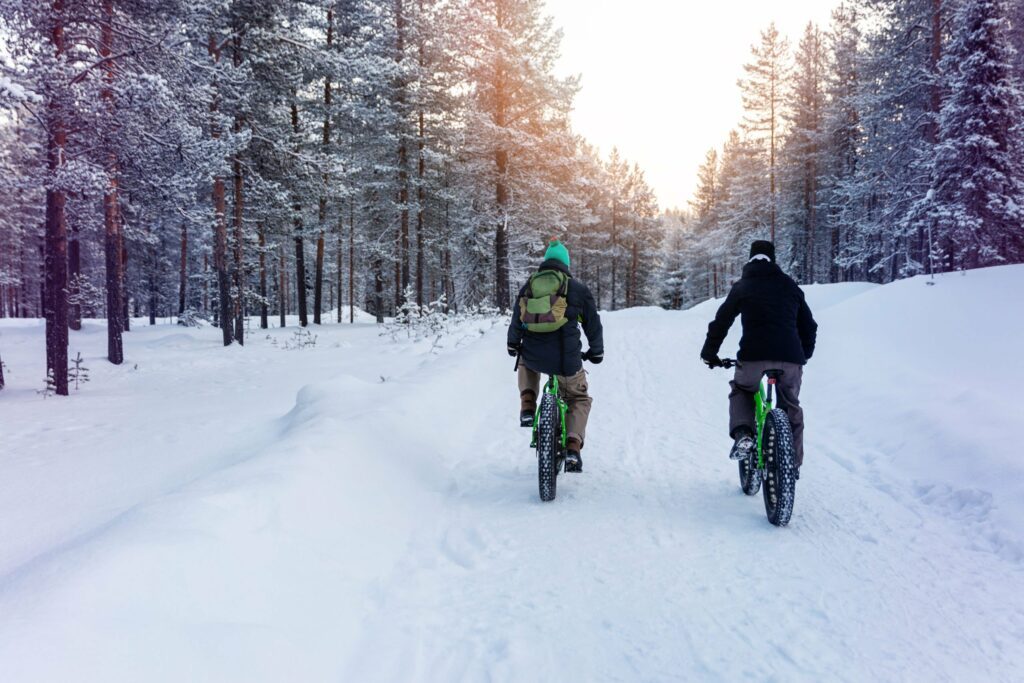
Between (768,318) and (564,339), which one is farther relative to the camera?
(564,339)

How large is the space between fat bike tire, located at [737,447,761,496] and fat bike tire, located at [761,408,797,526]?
0.54 meters

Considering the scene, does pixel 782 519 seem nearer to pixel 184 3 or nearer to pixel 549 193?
pixel 184 3

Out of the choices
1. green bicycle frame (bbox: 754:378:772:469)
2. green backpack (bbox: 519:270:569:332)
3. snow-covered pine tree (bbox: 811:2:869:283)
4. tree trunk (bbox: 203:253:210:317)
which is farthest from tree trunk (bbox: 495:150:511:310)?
snow-covered pine tree (bbox: 811:2:869:283)

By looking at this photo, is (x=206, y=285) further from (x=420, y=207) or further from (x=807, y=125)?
(x=807, y=125)

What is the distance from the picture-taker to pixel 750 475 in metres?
5.09

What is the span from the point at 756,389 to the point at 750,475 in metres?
0.89

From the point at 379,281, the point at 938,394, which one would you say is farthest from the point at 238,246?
the point at 938,394

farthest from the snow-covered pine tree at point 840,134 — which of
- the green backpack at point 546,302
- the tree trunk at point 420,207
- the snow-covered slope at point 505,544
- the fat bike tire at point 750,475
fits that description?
the green backpack at point 546,302

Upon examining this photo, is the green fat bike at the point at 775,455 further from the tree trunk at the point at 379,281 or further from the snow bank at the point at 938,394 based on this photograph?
the tree trunk at the point at 379,281

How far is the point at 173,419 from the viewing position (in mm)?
8742

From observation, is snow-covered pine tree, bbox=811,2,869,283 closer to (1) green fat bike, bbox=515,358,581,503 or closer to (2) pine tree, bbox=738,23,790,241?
(2) pine tree, bbox=738,23,790,241

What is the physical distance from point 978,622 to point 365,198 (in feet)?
93.7

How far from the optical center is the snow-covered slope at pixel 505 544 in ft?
8.81

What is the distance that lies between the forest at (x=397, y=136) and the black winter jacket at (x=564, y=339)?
949 centimetres
